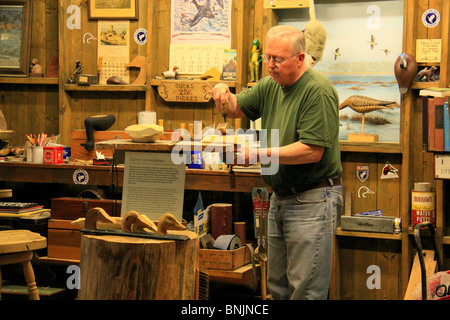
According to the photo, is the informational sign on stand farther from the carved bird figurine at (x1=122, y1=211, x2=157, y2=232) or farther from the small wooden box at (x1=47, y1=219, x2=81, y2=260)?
the small wooden box at (x1=47, y1=219, x2=81, y2=260)

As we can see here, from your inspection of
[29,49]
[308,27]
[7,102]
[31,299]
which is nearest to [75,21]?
[29,49]

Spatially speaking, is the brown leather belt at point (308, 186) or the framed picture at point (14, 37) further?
the framed picture at point (14, 37)

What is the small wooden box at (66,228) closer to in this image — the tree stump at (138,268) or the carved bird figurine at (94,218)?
the carved bird figurine at (94,218)

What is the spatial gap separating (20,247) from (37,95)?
7.11 feet

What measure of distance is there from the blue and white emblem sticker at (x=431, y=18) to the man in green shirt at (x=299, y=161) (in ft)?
5.62

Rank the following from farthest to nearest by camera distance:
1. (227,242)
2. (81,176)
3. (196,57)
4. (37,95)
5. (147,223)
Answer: (37,95)
(196,57)
(81,176)
(227,242)
(147,223)

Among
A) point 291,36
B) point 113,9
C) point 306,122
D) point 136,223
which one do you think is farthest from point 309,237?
point 113,9

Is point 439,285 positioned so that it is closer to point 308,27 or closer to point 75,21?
point 308,27

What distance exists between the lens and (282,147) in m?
2.70

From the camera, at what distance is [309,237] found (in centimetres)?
280

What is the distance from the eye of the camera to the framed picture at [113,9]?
4742mm

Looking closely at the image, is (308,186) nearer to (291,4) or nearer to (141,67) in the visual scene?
(291,4)

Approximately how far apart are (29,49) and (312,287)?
336cm

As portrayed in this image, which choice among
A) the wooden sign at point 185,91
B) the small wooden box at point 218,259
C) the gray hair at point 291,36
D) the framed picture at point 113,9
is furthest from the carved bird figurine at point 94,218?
the framed picture at point 113,9
